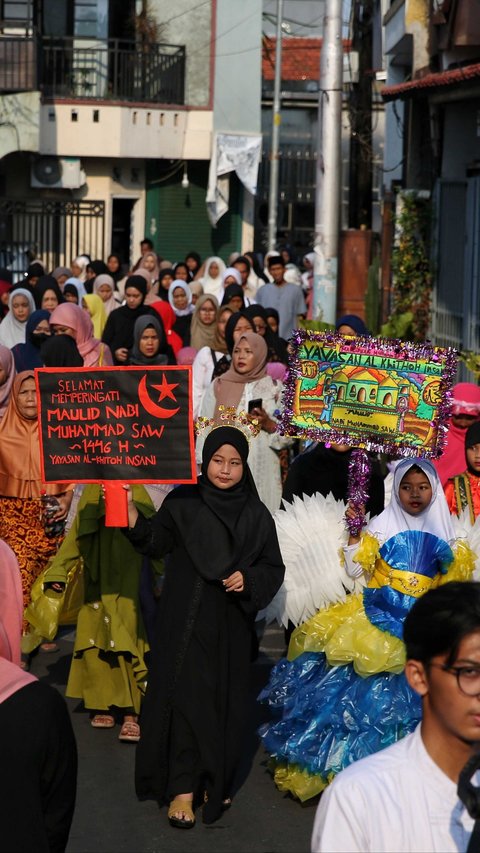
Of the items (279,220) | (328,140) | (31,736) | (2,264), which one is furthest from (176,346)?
(279,220)

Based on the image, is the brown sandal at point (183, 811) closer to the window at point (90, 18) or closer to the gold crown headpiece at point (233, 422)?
the gold crown headpiece at point (233, 422)

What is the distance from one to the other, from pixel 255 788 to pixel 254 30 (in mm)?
24664

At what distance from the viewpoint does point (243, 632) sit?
6.07 metres

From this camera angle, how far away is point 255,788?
20.8 ft

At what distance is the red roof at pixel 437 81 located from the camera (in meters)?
12.7

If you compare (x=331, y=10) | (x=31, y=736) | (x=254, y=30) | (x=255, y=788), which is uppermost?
(x=254, y=30)

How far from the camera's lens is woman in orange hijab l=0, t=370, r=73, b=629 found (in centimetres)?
806

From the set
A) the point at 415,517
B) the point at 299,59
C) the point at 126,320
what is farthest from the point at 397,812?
the point at 299,59

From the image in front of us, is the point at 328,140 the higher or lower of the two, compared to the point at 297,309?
higher

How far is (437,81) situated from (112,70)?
1618cm

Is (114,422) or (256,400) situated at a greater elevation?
(114,422)

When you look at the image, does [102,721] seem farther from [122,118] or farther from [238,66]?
[238,66]

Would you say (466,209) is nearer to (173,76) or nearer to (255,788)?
(255,788)

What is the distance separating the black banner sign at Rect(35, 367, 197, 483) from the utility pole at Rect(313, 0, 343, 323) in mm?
8333
